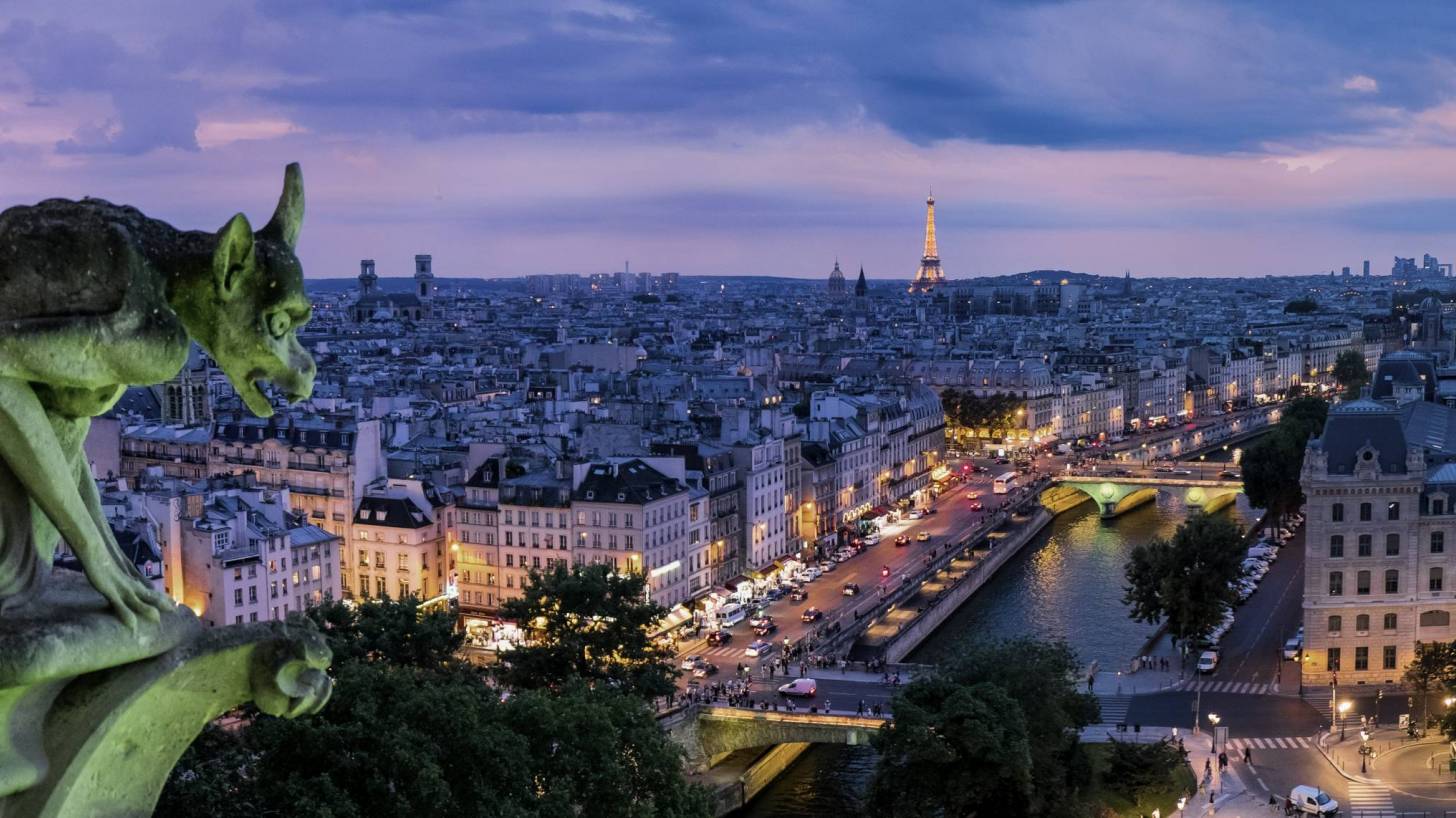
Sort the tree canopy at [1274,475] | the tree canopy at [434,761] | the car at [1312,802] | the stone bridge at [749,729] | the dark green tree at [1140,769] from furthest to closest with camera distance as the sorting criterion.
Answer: the tree canopy at [1274,475] → the stone bridge at [749,729] → the dark green tree at [1140,769] → the car at [1312,802] → the tree canopy at [434,761]

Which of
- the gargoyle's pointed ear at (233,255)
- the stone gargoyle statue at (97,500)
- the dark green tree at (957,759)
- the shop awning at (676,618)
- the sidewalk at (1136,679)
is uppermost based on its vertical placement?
the gargoyle's pointed ear at (233,255)

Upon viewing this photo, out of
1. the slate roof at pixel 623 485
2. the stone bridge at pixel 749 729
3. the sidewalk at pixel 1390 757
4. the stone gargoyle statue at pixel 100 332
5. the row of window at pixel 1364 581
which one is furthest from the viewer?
the slate roof at pixel 623 485

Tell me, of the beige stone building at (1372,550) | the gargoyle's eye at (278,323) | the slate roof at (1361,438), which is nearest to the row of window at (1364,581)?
the beige stone building at (1372,550)

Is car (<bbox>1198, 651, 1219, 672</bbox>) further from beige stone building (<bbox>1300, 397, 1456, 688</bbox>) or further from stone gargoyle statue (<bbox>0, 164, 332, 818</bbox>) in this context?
stone gargoyle statue (<bbox>0, 164, 332, 818</bbox>)

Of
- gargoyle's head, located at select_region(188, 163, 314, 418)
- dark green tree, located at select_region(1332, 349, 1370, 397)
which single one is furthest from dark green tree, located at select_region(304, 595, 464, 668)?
dark green tree, located at select_region(1332, 349, 1370, 397)

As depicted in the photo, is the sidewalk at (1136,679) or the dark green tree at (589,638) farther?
the sidewalk at (1136,679)

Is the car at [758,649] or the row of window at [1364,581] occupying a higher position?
the row of window at [1364,581]

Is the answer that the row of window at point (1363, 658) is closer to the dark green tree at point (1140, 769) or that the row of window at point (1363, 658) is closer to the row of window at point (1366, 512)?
the row of window at point (1366, 512)

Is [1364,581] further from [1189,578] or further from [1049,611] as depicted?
[1049,611]
